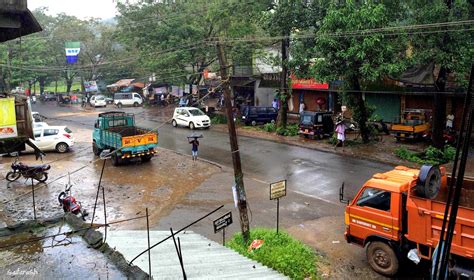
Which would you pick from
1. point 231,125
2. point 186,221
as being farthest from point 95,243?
point 186,221

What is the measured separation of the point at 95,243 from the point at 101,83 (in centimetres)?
5744

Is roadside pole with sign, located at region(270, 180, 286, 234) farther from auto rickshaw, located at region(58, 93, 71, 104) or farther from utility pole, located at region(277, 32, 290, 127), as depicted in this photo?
Result: auto rickshaw, located at region(58, 93, 71, 104)

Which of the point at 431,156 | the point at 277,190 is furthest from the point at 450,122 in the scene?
the point at 277,190

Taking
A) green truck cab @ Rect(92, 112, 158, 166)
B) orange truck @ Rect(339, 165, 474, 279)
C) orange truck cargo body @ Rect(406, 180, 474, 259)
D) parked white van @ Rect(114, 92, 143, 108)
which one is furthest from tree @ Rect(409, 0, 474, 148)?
parked white van @ Rect(114, 92, 143, 108)

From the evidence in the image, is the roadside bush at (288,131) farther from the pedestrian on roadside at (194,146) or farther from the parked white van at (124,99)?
the parked white van at (124,99)

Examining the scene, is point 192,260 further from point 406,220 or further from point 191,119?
point 191,119

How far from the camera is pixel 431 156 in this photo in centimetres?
1966

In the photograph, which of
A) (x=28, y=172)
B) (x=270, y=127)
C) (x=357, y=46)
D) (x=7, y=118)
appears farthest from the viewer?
(x=270, y=127)

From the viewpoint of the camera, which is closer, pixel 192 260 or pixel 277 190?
pixel 192 260

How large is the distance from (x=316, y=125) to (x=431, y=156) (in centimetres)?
724

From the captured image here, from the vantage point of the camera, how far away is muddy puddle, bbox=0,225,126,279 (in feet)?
17.9

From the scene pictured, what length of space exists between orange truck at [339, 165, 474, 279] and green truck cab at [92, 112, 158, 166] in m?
10.7

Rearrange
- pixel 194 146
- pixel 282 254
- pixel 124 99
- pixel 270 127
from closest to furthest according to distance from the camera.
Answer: pixel 282 254 → pixel 194 146 → pixel 270 127 → pixel 124 99

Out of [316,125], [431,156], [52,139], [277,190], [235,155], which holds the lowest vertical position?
[431,156]
